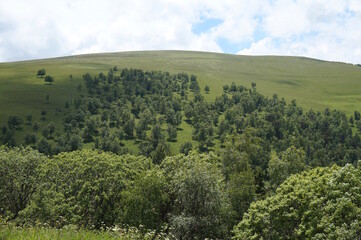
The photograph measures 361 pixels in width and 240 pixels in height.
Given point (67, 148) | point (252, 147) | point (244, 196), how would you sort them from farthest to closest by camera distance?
point (67, 148)
point (252, 147)
point (244, 196)

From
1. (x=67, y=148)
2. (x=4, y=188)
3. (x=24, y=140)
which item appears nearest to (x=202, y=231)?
(x=4, y=188)

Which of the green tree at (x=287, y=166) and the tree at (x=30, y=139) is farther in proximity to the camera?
the tree at (x=30, y=139)

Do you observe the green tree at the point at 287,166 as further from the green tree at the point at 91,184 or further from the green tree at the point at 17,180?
the green tree at the point at 17,180

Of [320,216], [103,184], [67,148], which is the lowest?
[67,148]

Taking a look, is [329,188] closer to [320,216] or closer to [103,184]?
[320,216]

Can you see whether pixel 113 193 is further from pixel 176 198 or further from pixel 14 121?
pixel 14 121

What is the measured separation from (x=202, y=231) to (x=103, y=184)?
1931 cm

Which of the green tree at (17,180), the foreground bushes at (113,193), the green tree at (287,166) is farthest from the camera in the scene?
the green tree at (287,166)

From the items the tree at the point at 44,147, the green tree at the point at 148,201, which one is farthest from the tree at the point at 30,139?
the green tree at the point at 148,201

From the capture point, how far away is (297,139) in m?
194

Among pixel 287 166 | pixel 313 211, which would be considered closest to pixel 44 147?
pixel 287 166

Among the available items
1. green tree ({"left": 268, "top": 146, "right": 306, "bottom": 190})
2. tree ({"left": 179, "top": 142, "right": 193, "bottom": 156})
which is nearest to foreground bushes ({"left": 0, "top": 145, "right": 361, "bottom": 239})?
green tree ({"left": 268, "top": 146, "right": 306, "bottom": 190})

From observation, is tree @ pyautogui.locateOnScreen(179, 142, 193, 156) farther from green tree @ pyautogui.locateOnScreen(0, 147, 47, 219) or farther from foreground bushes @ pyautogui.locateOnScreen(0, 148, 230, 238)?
green tree @ pyautogui.locateOnScreen(0, 147, 47, 219)

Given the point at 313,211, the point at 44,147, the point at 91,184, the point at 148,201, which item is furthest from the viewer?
the point at 44,147
